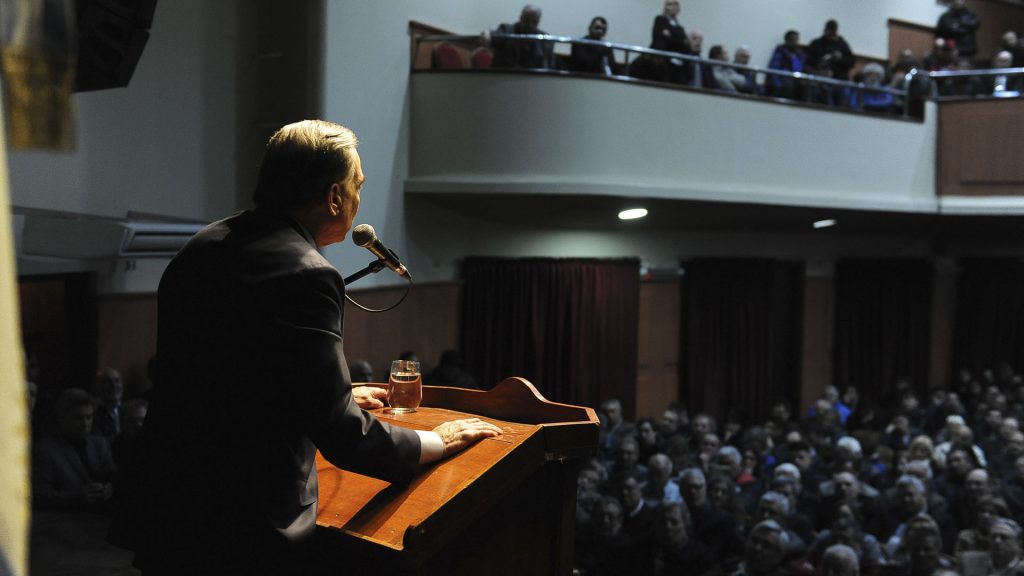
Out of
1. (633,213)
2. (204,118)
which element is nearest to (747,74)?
(633,213)

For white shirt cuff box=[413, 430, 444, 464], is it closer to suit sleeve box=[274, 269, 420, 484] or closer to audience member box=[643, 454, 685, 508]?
suit sleeve box=[274, 269, 420, 484]

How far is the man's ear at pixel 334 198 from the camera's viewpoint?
47.6 inches

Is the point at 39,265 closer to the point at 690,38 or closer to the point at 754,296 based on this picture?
the point at 690,38

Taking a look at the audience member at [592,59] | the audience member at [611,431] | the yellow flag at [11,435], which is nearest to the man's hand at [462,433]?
the yellow flag at [11,435]

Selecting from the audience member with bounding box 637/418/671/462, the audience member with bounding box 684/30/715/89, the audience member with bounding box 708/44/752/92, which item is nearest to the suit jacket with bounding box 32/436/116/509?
the audience member with bounding box 637/418/671/462

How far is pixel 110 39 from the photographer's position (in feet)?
11.5

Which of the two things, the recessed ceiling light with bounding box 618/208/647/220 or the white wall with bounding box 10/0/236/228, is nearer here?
the white wall with bounding box 10/0/236/228

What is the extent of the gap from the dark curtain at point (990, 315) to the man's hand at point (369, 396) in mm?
9909

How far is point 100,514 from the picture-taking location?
3176 mm

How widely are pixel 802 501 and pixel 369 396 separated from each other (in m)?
3.59

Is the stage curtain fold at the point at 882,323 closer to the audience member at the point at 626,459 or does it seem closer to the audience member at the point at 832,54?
the audience member at the point at 832,54

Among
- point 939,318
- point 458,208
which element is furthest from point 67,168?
point 939,318

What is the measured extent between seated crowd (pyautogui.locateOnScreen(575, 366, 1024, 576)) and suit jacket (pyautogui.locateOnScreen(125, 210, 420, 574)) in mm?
2740

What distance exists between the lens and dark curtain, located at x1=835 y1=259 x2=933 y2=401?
31.1ft
